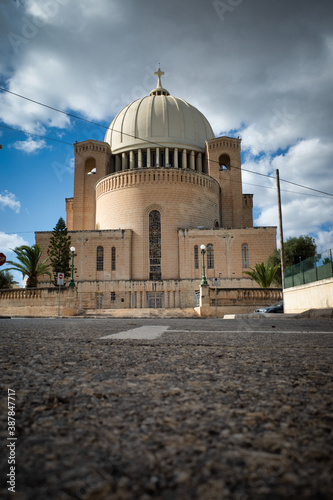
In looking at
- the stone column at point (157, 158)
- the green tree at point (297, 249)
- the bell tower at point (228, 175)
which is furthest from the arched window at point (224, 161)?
the green tree at point (297, 249)

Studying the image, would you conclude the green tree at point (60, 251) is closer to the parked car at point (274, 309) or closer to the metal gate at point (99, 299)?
the metal gate at point (99, 299)

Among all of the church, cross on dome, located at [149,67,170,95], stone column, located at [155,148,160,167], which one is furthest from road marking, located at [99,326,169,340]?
cross on dome, located at [149,67,170,95]

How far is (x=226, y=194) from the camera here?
1710 inches

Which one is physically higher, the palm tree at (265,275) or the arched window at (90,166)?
the arched window at (90,166)

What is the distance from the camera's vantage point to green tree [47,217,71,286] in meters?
33.0

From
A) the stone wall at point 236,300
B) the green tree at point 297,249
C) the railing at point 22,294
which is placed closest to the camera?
the stone wall at point 236,300

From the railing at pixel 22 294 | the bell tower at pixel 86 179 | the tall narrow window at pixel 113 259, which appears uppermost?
the bell tower at pixel 86 179

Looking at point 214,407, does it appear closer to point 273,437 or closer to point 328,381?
point 273,437

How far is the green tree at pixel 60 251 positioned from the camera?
33.0m

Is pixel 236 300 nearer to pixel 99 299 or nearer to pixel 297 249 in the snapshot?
pixel 297 249

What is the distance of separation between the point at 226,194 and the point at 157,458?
144 feet

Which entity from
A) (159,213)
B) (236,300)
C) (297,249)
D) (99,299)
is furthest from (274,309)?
(159,213)

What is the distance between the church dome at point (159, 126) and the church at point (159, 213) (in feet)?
0.39

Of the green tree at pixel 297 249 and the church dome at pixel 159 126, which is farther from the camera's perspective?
the church dome at pixel 159 126
